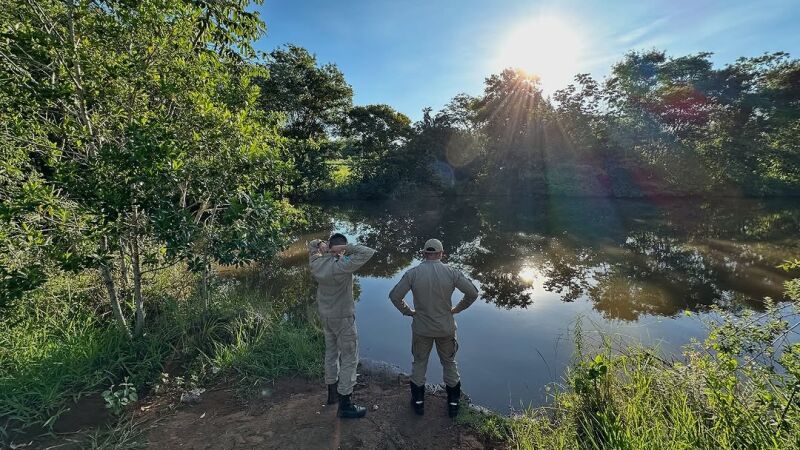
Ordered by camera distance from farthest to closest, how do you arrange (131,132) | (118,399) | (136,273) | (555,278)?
(555,278) → (136,273) → (118,399) → (131,132)

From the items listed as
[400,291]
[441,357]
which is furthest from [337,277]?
[441,357]

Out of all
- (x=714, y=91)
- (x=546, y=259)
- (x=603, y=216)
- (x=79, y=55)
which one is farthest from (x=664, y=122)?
(x=79, y=55)

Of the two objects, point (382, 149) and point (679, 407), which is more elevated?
point (382, 149)

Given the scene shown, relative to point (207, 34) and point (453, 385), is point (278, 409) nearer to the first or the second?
point (453, 385)

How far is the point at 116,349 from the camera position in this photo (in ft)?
12.8

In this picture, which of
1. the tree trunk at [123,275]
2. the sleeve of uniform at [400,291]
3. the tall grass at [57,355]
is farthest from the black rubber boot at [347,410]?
the tree trunk at [123,275]

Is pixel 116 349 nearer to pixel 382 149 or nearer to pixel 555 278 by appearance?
pixel 555 278

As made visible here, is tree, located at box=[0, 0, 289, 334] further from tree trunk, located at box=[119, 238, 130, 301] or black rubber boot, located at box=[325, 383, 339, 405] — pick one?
black rubber boot, located at box=[325, 383, 339, 405]

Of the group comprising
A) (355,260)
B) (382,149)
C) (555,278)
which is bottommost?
(555,278)

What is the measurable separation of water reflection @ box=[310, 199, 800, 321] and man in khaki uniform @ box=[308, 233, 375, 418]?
15.8 ft

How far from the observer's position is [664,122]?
2577cm

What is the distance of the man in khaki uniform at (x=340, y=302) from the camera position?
134 inches

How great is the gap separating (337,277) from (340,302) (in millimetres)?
260

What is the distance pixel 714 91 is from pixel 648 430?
3010 cm
